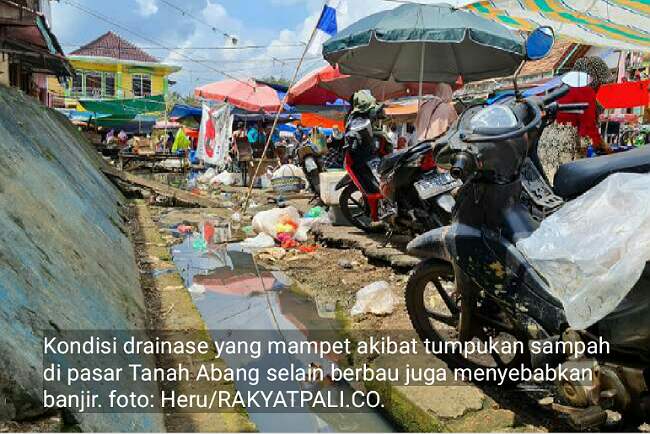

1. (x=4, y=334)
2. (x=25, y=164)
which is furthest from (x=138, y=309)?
(x=4, y=334)

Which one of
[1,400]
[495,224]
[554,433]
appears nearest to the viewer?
[1,400]

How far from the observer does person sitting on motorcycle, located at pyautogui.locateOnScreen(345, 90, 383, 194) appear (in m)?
6.41

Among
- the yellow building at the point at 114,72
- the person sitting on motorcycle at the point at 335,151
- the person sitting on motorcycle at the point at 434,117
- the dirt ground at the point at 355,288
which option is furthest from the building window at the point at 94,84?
the person sitting on motorcycle at the point at 434,117

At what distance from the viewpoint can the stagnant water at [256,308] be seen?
2842 millimetres

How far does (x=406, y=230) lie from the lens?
5.65 m

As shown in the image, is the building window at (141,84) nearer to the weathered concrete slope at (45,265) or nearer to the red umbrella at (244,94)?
the red umbrella at (244,94)

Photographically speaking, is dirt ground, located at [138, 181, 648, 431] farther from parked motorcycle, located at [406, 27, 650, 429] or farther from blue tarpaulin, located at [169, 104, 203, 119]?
blue tarpaulin, located at [169, 104, 203, 119]

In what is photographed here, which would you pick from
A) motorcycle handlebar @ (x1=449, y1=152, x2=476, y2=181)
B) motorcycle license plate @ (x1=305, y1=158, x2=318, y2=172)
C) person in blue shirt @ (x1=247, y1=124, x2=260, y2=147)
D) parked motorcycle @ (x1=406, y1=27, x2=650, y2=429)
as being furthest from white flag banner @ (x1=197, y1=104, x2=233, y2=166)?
motorcycle handlebar @ (x1=449, y1=152, x2=476, y2=181)

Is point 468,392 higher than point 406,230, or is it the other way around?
point 406,230

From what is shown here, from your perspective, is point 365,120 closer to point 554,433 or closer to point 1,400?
point 554,433

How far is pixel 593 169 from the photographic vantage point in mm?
2500

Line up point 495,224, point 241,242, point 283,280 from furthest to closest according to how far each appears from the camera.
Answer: point 241,242 < point 283,280 < point 495,224

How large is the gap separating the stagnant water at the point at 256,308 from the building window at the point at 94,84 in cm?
3313

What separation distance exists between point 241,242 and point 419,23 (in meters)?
3.54
